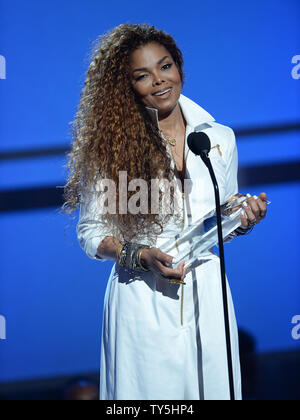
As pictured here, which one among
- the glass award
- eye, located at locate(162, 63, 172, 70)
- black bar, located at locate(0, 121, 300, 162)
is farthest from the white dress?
black bar, located at locate(0, 121, 300, 162)

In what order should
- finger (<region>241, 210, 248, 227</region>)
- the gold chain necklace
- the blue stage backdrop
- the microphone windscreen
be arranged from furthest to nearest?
the blue stage backdrop, the gold chain necklace, finger (<region>241, 210, 248, 227</region>), the microphone windscreen

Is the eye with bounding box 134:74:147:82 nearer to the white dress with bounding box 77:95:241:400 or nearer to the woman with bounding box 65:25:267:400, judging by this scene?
the woman with bounding box 65:25:267:400

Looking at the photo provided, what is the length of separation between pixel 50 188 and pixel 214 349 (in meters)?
1.22

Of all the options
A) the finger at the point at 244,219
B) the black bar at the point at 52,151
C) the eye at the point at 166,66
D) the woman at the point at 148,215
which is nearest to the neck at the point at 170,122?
the woman at the point at 148,215

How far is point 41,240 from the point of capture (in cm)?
245

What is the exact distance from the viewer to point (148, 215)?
62.6 inches

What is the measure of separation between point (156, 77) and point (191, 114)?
0.51 feet

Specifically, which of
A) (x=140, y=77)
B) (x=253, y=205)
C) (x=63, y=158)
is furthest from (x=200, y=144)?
(x=63, y=158)

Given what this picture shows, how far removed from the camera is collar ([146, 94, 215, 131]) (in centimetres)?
168

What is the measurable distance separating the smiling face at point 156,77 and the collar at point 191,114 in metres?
0.02

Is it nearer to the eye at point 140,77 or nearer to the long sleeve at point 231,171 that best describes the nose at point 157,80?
the eye at point 140,77

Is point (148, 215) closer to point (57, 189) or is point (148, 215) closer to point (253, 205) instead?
point (253, 205)

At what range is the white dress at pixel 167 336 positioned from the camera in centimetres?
150

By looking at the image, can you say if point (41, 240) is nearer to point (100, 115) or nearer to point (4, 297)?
point (4, 297)
